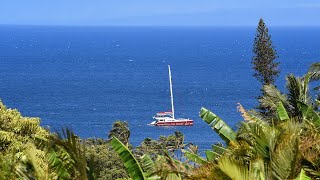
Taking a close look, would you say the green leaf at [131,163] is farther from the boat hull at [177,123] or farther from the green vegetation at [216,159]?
the boat hull at [177,123]

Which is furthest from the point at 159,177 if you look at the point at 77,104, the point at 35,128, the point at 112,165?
the point at 77,104

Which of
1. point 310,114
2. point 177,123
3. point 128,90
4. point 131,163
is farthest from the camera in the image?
point 128,90

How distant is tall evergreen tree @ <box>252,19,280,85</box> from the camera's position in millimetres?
41781

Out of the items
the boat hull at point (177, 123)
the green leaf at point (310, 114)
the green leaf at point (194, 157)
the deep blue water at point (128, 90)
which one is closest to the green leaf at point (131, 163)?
the green leaf at point (194, 157)

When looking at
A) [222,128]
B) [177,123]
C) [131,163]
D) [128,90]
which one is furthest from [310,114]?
[128,90]

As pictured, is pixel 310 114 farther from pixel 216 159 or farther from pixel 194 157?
pixel 216 159

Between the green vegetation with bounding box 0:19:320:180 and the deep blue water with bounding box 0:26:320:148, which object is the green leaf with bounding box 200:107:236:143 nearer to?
the green vegetation with bounding box 0:19:320:180

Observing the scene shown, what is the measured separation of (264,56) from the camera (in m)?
42.0

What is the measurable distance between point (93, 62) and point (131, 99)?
75867 mm

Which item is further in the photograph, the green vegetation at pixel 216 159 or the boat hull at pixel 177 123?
the boat hull at pixel 177 123

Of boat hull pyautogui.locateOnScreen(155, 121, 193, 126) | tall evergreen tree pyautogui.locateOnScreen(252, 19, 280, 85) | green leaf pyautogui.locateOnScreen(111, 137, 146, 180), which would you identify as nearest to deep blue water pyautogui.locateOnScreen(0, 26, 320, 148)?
boat hull pyautogui.locateOnScreen(155, 121, 193, 126)

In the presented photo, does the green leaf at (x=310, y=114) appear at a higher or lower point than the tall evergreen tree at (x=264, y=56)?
lower

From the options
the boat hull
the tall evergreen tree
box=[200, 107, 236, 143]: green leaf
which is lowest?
box=[200, 107, 236, 143]: green leaf

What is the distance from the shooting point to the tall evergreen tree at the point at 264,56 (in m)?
41.8
